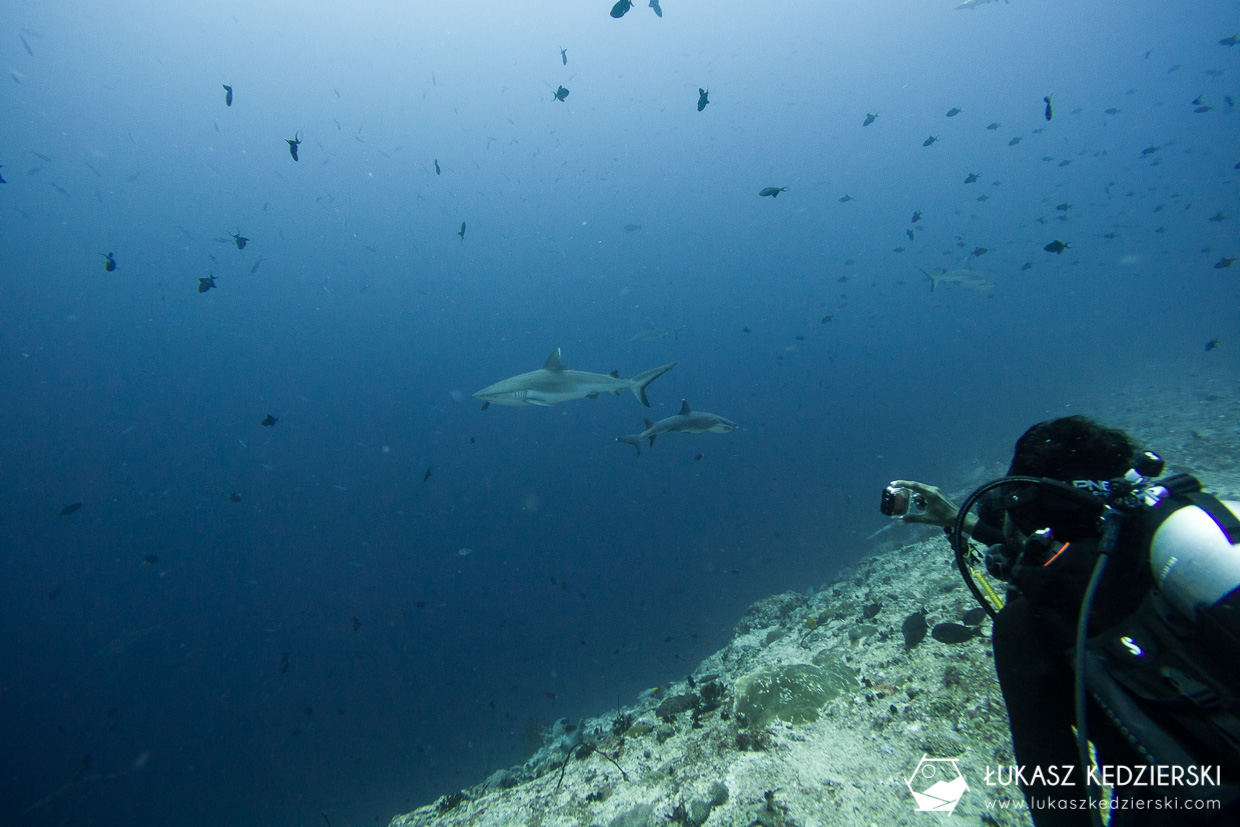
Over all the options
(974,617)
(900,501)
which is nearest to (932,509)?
(900,501)

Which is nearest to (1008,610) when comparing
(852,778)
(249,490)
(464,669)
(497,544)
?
(852,778)

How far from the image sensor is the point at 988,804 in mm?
2740

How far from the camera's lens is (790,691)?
443 centimetres

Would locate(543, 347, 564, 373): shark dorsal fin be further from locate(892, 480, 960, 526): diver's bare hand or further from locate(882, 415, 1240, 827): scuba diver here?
locate(882, 415, 1240, 827): scuba diver

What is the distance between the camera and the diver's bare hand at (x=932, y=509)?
2400mm

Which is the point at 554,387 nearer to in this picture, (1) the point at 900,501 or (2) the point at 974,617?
(2) the point at 974,617

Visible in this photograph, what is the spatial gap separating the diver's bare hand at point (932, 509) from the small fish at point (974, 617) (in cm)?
303

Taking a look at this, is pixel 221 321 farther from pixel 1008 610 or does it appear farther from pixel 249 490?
pixel 1008 610

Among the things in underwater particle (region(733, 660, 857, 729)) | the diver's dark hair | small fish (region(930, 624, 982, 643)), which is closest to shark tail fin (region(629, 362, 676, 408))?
underwater particle (region(733, 660, 857, 729))

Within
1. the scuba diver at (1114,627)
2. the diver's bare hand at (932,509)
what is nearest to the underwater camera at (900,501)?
the diver's bare hand at (932,509)

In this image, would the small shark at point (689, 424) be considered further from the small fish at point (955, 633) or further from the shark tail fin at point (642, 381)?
the small fish at point (955, 633)

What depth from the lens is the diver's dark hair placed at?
1.86 m

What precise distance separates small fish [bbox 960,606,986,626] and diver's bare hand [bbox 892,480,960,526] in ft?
9.93

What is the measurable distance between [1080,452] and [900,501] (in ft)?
2.43
